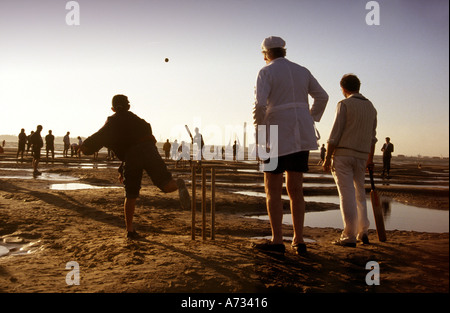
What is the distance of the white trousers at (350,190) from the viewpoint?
4281 millimetres

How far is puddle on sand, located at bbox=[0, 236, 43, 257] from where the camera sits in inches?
182

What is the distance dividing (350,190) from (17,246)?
4.46m

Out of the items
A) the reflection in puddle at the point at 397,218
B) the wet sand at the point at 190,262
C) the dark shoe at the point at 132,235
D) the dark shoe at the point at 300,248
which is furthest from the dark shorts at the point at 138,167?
the reflection in puddle at the point at 397,218

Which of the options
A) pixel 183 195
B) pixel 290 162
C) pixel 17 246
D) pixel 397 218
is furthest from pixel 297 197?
pixel 397 218

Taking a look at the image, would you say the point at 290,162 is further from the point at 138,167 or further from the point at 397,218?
the point at 397,218

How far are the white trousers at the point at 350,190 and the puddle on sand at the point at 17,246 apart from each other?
3.91m

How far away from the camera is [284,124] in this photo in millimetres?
3652

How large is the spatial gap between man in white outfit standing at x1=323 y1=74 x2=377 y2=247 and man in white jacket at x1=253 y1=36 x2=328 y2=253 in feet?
2.48

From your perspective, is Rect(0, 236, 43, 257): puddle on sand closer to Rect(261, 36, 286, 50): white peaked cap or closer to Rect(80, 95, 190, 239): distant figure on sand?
Rect(80, 95, 190, 239): distant figure on sand

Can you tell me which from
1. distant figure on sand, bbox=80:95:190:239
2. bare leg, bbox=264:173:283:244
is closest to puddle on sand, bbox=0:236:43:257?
distant figure on sand, bbox=80:95:190:239

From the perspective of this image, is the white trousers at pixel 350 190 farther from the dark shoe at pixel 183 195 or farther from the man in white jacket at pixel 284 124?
the dark shoe at pixel 183 195

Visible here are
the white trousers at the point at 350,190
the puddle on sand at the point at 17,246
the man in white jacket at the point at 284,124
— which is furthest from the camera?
the puddle on sand at the point at 17,246
